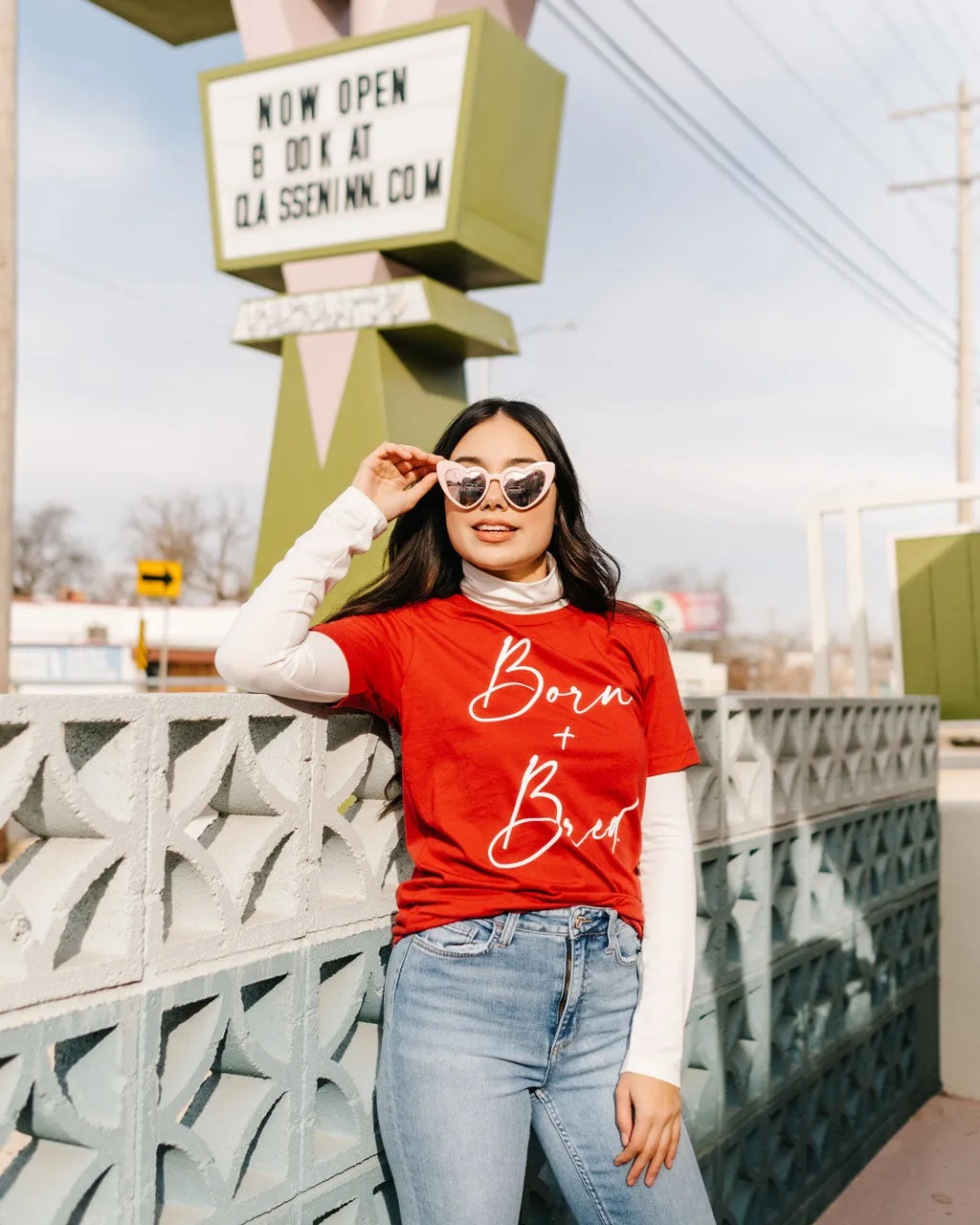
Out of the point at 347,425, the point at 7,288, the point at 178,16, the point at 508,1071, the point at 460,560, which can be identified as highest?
the point at 178,16

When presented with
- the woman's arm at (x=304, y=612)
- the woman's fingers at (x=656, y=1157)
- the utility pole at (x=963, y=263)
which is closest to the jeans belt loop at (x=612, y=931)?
the woman's fingers at (x=656, y=1157)

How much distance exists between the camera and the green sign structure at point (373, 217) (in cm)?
621

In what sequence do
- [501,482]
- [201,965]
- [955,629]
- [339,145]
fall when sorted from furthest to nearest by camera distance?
[955,629] → [339,145] → [501,482] → [201,965]

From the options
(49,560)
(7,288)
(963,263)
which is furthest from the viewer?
(49,560)

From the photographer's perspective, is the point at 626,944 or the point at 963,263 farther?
the point at 963,263

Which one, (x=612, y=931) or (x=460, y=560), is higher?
(x=460, y=560)

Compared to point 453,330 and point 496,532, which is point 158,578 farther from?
point 496,532

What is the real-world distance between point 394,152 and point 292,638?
491 centimetres

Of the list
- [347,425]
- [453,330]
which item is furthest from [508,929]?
[453,330]

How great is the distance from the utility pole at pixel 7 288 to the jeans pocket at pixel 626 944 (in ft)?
10.9

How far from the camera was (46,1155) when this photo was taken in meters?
1.69

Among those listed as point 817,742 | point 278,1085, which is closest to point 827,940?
point 817,742

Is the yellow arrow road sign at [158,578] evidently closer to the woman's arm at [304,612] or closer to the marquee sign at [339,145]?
the marquee sign at [339,145]

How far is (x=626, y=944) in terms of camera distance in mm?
2113
